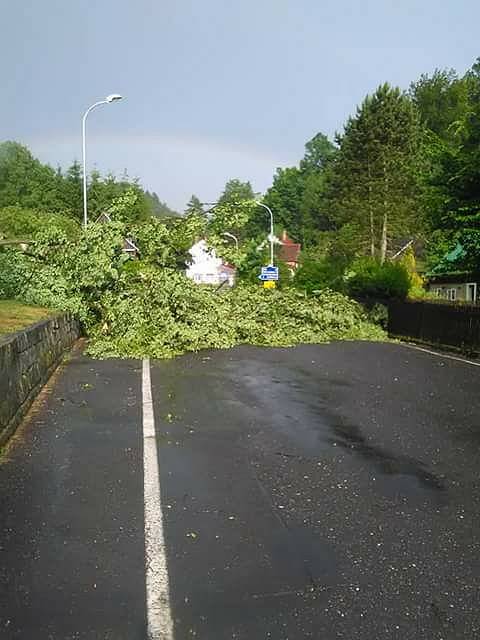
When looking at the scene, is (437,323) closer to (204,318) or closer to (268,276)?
(204,318)

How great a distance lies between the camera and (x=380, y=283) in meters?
24.6

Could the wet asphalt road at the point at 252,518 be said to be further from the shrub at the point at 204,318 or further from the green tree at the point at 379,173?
the green tree at the point at 379,173

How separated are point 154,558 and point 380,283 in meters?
22.0

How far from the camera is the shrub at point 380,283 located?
80.2 feet

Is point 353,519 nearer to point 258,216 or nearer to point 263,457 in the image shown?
point 263,457

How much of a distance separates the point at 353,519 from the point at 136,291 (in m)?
14.1

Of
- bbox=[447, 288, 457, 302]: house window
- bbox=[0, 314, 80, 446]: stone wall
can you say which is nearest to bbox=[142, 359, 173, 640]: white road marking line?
bbox=[0, 314, 80, 446]: stone wall

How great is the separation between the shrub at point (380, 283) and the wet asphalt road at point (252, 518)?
15.6 m

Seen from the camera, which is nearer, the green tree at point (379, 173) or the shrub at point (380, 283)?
the shrub at point (380, 283)

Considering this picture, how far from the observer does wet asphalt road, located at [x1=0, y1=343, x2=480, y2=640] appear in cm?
313

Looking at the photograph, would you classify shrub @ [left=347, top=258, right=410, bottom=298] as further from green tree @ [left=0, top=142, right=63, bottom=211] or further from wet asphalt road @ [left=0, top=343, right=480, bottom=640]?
green tree @ [left=0, top=142, right=63, bottom=211]

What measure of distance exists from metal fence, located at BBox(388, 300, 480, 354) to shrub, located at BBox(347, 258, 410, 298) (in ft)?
5.48

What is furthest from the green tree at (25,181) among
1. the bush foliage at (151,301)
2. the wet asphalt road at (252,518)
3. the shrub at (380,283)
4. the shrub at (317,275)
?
the wet asphalt road at (252,518)

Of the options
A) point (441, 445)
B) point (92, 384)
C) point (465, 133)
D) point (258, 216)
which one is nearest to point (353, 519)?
point (441, 445)
